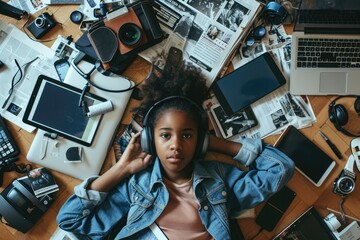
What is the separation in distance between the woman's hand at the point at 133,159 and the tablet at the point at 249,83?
329 mm

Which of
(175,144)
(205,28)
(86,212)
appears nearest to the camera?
(175,144)

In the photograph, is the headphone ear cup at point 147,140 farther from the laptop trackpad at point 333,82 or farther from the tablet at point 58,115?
the laptop trackpad at point 333,82

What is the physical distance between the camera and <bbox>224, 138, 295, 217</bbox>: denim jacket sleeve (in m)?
1.32

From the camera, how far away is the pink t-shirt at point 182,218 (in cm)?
137

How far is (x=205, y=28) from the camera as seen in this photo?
4.71 ft

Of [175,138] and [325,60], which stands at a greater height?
[175,138]

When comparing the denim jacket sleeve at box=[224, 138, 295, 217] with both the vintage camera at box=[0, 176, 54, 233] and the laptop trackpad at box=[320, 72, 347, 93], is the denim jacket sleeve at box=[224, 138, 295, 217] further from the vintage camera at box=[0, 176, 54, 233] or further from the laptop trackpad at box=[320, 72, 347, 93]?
the vintage camera at box=[0, 176, 54, 233]

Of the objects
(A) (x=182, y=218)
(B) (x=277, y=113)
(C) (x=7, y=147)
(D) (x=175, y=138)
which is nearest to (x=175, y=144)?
(D) (x=175, y=138)

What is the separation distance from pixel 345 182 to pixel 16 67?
1.25m

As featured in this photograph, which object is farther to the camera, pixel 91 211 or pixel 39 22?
pixel 39 22

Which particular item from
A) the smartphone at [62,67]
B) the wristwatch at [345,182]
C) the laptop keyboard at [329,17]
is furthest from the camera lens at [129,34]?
the wristwatch at [345,182]

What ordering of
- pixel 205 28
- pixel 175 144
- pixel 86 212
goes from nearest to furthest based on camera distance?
1. pixel 175 144
2. pixel 86 212
3. pixel 205 28

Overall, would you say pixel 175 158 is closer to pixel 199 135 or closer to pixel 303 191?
pixel 199 135

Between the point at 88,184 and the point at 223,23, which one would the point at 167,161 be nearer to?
the point at 88,184
